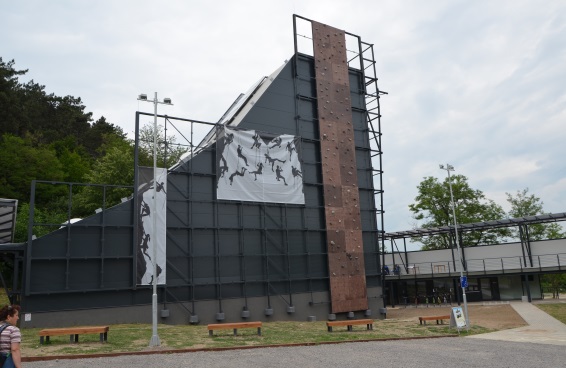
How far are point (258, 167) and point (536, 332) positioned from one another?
1954 cm

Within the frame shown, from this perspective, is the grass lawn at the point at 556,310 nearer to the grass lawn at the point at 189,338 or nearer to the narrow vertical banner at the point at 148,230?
the grass lawn at the point at 189,338

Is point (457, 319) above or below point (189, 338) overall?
below

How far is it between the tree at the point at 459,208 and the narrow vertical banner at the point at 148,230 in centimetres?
4407

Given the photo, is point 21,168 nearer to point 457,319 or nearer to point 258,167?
point 258,167

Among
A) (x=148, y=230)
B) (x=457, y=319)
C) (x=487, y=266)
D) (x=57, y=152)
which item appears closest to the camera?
(x=457, y=319)

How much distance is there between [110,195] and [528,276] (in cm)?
4226

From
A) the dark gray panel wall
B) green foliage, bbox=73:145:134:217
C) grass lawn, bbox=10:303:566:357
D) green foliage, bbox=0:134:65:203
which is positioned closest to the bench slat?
grass lawn, bbox=10:303:566:357

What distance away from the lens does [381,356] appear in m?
16.2

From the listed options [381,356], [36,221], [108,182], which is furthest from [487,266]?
[36,221]

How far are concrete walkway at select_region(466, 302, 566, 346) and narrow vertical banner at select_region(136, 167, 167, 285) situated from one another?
17403 millimetres

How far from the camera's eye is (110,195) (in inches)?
1870

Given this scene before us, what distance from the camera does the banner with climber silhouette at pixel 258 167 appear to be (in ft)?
101

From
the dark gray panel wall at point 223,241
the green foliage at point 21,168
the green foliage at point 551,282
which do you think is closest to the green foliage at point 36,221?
the green foliage at point 21,168

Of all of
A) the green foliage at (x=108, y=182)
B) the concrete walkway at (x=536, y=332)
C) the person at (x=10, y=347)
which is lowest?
the concrete walkway at (x=536, y=332)
